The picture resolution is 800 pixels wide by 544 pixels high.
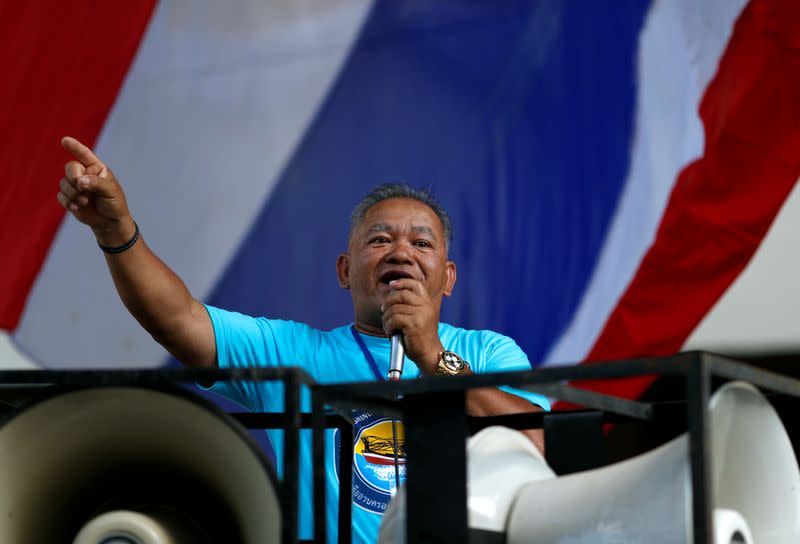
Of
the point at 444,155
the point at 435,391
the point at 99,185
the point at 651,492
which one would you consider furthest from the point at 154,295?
the point at 444,155

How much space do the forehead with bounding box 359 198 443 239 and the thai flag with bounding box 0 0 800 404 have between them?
72 cm

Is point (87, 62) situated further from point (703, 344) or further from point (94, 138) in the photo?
point (703, 344)

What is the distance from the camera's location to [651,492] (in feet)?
2.66

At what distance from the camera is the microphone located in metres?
1.46

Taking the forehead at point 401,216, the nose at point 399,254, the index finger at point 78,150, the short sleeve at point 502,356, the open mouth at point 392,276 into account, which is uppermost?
the forehead at point 401,216

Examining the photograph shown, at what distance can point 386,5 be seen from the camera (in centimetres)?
295

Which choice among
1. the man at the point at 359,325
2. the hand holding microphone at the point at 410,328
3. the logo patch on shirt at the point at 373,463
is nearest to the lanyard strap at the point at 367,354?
the man at the point at 359,325

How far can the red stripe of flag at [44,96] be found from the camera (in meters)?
2.77

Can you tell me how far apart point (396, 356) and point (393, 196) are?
68 centimetres

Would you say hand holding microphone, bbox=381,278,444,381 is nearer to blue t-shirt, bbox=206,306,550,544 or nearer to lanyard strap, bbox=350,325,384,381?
blue t-shirt, bbox=206,306,550,544

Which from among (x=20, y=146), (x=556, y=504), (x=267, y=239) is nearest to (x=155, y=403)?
(x=556, y=504)

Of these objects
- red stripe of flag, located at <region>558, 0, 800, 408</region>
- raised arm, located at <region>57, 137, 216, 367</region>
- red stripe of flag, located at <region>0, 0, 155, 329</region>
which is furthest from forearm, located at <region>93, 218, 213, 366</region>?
red stripe of flag, located at <region>558, 0, 800, 408</region>

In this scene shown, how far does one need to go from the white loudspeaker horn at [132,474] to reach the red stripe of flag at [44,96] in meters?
1.80

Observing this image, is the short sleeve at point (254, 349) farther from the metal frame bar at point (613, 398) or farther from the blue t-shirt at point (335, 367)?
the metal frame bar at point (613, 398)
